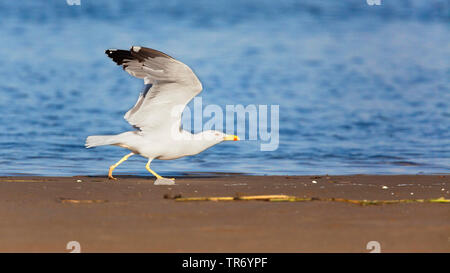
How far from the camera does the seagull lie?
9164 millimetres

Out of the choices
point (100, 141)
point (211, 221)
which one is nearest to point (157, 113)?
point (100, 141)

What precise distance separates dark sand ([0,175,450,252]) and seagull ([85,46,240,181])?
3.11ft

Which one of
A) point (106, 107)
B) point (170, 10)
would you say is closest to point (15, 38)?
point (170, 10)

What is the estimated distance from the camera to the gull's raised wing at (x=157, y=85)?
9.02 meters

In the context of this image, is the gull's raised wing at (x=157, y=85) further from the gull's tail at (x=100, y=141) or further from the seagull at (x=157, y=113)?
the gull's tail at (x=100, y=141)

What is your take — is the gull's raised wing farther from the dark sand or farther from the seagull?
the dark sand

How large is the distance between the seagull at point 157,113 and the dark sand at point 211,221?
0.95 meters

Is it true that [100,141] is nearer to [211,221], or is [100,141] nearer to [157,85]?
[157,85]

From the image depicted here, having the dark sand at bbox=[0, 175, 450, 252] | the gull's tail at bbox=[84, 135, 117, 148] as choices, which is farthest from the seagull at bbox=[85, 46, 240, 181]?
the dark sand at bbox=[0, 175, 450, 252]

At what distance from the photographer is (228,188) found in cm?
851

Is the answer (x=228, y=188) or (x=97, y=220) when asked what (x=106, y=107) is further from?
(x=97, y=220)

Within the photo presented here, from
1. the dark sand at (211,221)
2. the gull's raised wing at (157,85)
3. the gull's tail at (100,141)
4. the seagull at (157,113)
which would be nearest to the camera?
the dark sand at (211,221)

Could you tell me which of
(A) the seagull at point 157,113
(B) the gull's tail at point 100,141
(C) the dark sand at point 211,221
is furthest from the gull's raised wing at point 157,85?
(C) the dark sand at point 211,221

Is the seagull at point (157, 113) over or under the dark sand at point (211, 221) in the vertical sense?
over
